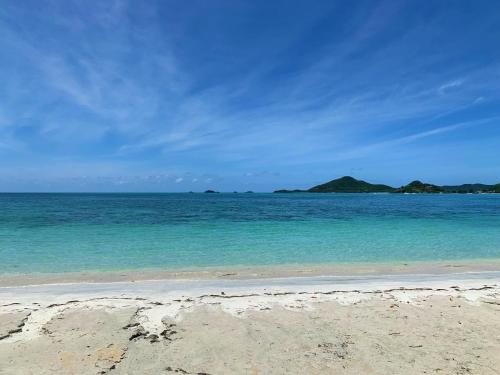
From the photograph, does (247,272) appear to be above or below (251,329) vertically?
below

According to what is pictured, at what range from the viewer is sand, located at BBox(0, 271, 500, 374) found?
5094 millimetres

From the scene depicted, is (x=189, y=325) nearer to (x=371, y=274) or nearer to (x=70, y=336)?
(x=70, y=336)

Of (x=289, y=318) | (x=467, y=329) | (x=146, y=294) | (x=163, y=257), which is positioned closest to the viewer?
(x=467, y=329)

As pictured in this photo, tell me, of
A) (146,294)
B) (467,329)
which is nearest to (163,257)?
(146,294)

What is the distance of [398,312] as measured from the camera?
7.36m

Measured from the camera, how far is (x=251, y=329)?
6.39m

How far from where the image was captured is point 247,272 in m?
12.3

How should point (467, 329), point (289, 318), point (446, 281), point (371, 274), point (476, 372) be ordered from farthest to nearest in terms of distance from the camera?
1. point (371, 274)
2. point (446, 281)
3. point (289, 318)
4. point (467, 329)
5. point (476, 372)

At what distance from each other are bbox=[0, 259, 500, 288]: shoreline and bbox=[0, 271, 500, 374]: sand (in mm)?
1523

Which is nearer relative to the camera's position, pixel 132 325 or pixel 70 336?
pixel 70 336

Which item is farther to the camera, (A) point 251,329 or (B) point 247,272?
(B) point 247,272

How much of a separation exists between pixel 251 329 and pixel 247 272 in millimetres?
5881

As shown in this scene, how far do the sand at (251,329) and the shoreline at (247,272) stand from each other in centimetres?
152

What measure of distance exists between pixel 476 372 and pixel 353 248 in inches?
505
